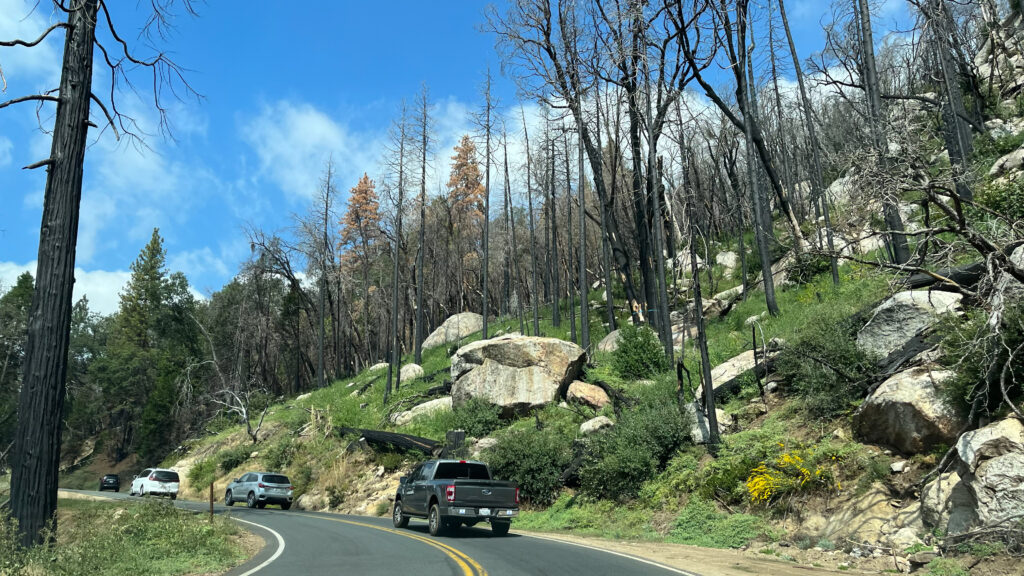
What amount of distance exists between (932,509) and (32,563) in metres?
13.5

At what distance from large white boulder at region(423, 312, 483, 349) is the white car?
2167cm

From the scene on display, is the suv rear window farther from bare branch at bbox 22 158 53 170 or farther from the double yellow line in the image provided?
bare branch at bbox 22 158 53 170

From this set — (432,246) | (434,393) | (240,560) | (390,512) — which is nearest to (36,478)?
(240,560)

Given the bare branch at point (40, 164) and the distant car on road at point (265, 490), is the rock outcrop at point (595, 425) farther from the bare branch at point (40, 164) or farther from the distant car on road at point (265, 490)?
the bare branch at point (40, 164)

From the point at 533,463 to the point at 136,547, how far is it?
12444mm

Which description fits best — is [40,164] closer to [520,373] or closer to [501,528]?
[501,528]

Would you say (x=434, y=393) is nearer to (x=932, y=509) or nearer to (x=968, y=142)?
(x=932, y=509)

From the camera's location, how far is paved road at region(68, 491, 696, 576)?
988 cm

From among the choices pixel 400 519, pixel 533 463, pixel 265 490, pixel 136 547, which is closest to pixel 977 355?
pixel 533 463

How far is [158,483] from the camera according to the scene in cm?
3238

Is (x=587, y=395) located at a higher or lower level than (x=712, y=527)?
higher

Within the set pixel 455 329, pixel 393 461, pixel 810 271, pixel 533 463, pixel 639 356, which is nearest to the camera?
pixel 533 463

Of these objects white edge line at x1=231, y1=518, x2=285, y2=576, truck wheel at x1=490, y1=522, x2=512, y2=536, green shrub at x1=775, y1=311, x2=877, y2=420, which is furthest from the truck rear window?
green shrub at x1=775, y1=311, x2=877, y2=420

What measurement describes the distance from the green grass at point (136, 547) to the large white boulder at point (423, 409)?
1635cm
